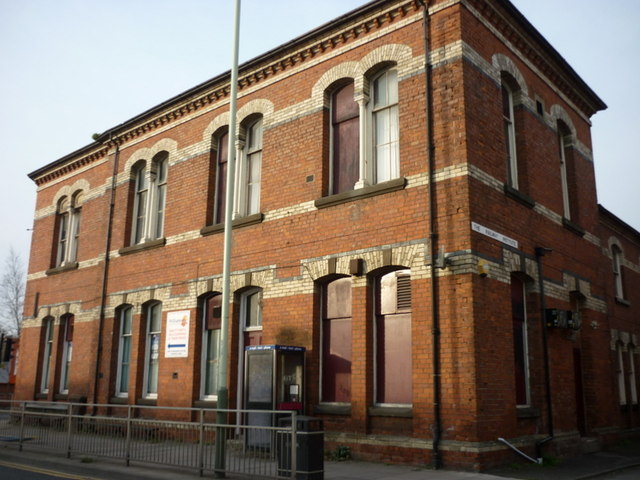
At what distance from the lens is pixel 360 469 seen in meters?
10.6

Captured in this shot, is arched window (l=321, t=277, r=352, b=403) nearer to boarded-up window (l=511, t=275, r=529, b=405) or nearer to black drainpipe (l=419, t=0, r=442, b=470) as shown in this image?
black drainpipe (l=419, t=0, r=442, b=470)

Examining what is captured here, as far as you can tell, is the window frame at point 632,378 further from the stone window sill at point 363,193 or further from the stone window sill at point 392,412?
the stone window sill at point 363,193

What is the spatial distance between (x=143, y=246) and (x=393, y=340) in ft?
29.8

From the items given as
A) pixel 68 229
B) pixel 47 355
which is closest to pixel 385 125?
pixel 68 229

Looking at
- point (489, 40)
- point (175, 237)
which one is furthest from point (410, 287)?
point (175, 237)

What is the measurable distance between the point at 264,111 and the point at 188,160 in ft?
10.7

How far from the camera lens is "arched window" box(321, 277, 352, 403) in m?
12.8

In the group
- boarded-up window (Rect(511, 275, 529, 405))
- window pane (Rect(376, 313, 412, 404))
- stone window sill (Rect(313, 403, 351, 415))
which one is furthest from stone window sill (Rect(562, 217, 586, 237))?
stone window sill (Rect(313, 403, 351, 415))

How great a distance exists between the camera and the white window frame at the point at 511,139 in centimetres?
1382

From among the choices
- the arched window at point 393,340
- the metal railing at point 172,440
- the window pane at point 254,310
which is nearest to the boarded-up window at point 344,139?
the arched window at point 393,340

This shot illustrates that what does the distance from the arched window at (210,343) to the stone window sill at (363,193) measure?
4.24 m

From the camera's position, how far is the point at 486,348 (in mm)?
11133

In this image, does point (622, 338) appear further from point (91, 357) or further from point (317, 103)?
point (91, 357)

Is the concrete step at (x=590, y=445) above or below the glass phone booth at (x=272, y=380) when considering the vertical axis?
below
